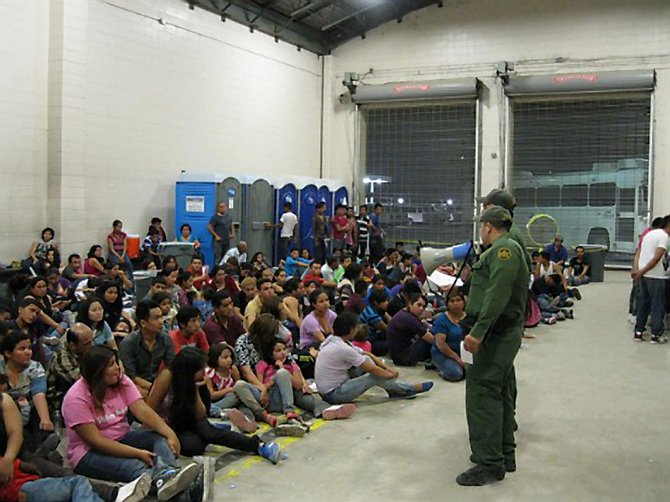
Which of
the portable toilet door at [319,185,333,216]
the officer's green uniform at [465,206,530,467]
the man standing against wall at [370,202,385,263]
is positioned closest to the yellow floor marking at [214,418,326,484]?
the officer's green uniform at [465,206,530,467]

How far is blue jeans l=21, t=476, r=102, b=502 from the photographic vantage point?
12.4 feet

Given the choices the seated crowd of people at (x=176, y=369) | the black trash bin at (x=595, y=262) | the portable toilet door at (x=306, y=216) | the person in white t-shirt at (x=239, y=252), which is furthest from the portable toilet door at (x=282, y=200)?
the black trash bin at (x=595, y=262)

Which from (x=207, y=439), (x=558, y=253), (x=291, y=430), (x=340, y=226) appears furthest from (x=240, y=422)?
(x=340, y=226)

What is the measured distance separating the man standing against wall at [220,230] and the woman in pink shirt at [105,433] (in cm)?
893

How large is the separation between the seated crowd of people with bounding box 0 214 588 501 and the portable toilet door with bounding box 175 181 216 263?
3.10 metres

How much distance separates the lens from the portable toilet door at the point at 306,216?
16.0 meters

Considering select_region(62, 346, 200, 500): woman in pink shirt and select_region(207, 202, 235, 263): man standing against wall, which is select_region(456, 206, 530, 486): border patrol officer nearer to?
select_region(62, 346, 200, 500): woman in pink shirt

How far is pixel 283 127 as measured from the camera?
56.3ft

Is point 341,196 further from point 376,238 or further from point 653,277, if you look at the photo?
point 653,277

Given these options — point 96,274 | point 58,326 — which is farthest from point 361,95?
point 58,326

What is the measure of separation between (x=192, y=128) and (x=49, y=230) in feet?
13.8

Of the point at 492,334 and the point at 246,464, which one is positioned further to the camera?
the point at 246,464

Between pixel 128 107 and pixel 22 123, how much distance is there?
222 centimetres

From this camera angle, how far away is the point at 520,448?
16.9 feet
